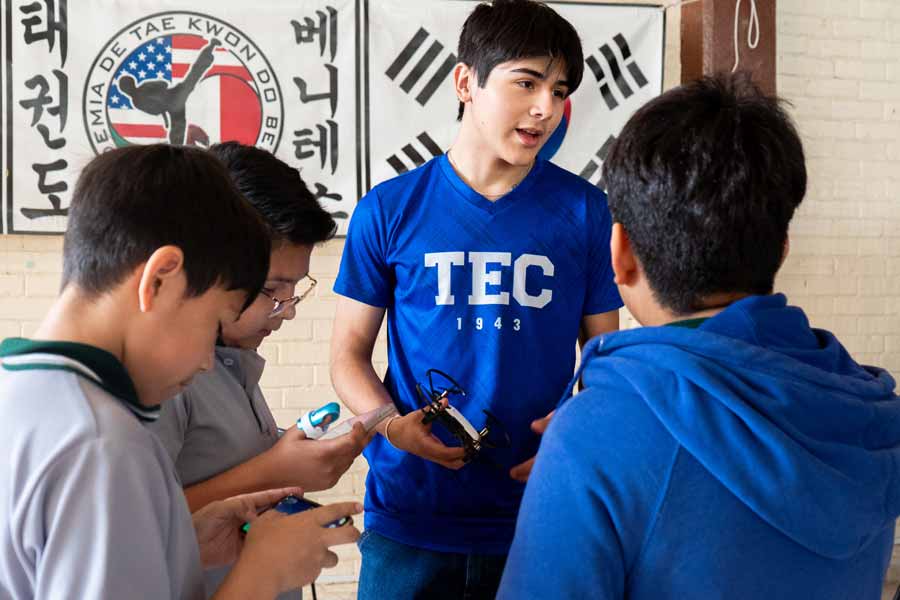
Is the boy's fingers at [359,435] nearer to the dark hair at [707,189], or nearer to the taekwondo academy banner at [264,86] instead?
the dark hair at [707,189]

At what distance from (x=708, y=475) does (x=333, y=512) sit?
0.45 metres

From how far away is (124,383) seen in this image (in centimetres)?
85

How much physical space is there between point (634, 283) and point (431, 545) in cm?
79

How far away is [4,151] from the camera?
338cm

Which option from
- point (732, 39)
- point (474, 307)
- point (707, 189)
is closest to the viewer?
point (707, 189)

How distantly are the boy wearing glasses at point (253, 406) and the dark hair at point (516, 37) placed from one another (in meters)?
0.48

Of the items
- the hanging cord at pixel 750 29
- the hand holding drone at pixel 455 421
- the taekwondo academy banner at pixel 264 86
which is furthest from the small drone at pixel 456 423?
the hanging cord at pixel 750 29

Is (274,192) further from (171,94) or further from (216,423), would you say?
(171,94)

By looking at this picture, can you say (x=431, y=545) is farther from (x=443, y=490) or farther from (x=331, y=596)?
(x=331, y=596)

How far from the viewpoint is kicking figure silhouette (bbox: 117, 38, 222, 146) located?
3455 mm

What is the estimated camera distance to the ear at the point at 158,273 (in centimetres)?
85

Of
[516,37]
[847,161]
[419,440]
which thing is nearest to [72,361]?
[419,440]

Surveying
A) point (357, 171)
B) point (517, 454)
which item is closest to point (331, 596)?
point (357, 171)

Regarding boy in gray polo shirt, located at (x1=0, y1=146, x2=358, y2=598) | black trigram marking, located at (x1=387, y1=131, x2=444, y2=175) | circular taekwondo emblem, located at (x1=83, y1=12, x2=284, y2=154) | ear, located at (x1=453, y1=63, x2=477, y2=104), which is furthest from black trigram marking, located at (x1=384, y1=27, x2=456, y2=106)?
boy in gray polo shirt, located at (x1=0, y1=146, x2=358, y2=598)
